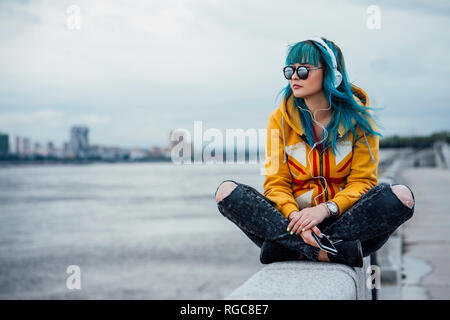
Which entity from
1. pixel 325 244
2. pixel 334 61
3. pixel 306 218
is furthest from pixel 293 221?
pixel 334 61

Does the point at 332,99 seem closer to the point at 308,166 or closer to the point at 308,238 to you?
the point at 308,166

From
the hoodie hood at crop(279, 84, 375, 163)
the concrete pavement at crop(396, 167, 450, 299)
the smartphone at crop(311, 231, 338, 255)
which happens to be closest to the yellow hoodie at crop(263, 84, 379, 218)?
the hoodie hood at crop(279, 84, 375, 163)

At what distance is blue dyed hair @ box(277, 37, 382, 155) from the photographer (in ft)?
9.46

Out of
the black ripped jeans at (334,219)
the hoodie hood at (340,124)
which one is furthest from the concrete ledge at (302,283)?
the hoodie hood at (340,124)

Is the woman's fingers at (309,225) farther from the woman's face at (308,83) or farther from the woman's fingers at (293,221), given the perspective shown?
the woman's face at (308,83)

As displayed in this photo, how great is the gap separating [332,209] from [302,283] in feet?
1.98

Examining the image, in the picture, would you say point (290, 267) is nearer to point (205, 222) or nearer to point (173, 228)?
point (173, 228)

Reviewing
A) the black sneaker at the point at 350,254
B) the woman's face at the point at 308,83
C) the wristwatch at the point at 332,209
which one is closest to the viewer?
the black sneaker at the point at 350,254

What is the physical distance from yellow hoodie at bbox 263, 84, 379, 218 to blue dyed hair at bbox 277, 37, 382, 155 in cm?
4

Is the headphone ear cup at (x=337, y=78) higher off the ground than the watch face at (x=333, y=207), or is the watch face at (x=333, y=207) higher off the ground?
the headphone ear cup at (x=337, y=78)

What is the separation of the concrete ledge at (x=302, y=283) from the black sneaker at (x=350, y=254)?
1.3 inches

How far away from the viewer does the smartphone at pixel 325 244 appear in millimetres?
2662
